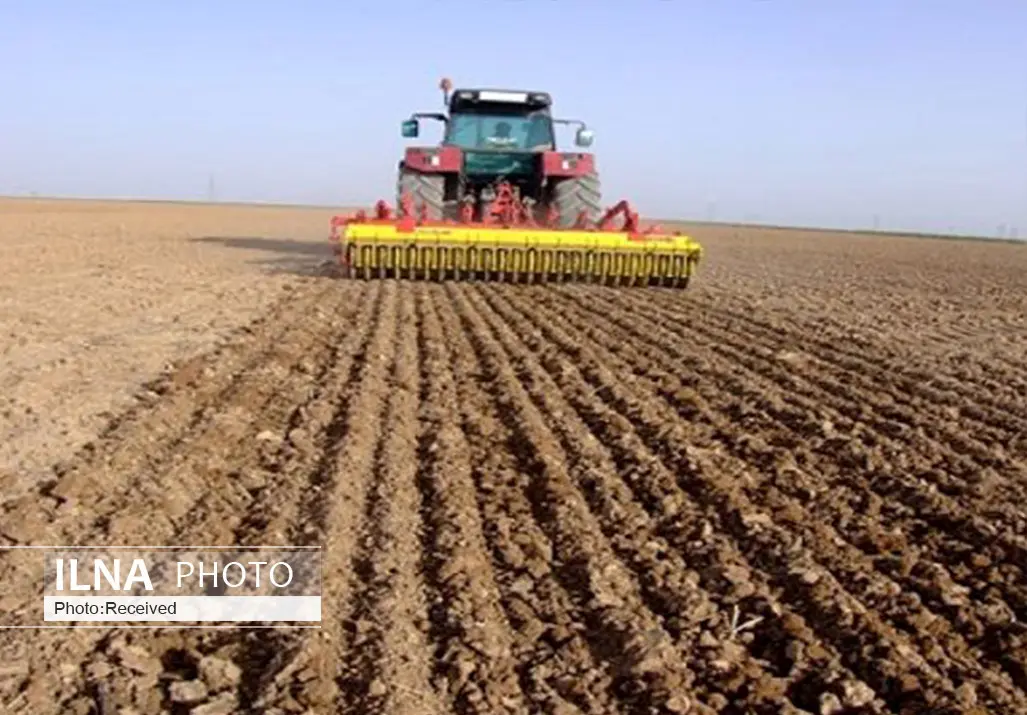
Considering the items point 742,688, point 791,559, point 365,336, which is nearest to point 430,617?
point 742,688

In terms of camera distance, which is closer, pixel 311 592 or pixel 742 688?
pixel 742 688

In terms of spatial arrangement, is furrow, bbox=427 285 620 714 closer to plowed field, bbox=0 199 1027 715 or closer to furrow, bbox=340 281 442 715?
plowed field, bbox=0 199 1027 715

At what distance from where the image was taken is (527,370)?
761cm

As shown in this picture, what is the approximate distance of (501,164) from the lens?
1557 cm

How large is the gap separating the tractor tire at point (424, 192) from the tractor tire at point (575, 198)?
1.60m

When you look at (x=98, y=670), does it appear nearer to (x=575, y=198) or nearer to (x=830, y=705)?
(x=830, y=705)

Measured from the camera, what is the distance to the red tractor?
14672 mm

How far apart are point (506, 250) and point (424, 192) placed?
1.78 m

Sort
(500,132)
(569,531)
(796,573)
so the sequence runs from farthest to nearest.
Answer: (500,132), (569,531), (796,573)

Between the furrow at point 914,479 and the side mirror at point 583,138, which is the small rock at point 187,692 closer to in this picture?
the furrow at point 914,479

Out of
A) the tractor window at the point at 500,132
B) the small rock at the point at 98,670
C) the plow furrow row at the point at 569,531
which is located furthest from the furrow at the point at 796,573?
the tractor window at the point at 500,132

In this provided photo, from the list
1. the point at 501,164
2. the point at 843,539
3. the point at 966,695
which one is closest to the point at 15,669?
the point at 966,695

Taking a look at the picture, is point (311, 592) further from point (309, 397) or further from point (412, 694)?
point (309, 397)

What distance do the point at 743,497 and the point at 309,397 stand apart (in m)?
2.85
